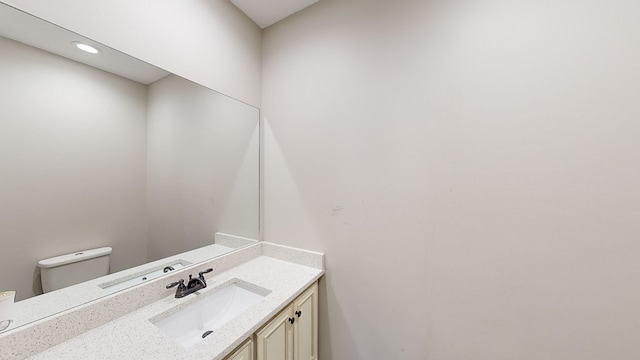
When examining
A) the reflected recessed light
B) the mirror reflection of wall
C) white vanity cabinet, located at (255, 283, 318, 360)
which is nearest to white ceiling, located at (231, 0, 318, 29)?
the mirror reflection of wall

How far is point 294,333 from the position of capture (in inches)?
50.3

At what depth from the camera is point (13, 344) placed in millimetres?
761

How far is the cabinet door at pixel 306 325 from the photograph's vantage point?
130cm

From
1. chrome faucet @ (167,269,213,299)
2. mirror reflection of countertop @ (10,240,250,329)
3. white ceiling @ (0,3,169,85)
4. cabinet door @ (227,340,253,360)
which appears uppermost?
white ceiling @ (0,3,169,85)

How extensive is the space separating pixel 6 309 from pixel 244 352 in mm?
863

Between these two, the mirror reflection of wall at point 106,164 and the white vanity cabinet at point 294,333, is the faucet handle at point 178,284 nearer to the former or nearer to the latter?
the mirror reflection of wall at point 106,164

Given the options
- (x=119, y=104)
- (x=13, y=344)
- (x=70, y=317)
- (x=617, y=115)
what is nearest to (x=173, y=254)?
(x=70, y=317)

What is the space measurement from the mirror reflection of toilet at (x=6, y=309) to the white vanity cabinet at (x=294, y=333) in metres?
0.89

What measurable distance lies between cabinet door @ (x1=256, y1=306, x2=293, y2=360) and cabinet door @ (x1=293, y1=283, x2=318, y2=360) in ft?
0.19

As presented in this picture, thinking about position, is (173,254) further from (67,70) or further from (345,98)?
(345,98)

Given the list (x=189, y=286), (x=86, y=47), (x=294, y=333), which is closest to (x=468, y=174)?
(x=294, y=333)

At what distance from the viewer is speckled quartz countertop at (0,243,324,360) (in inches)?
32.3

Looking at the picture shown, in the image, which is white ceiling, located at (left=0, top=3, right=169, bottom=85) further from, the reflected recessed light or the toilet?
the toilet

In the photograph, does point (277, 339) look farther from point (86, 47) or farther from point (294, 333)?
point (86, 47)
